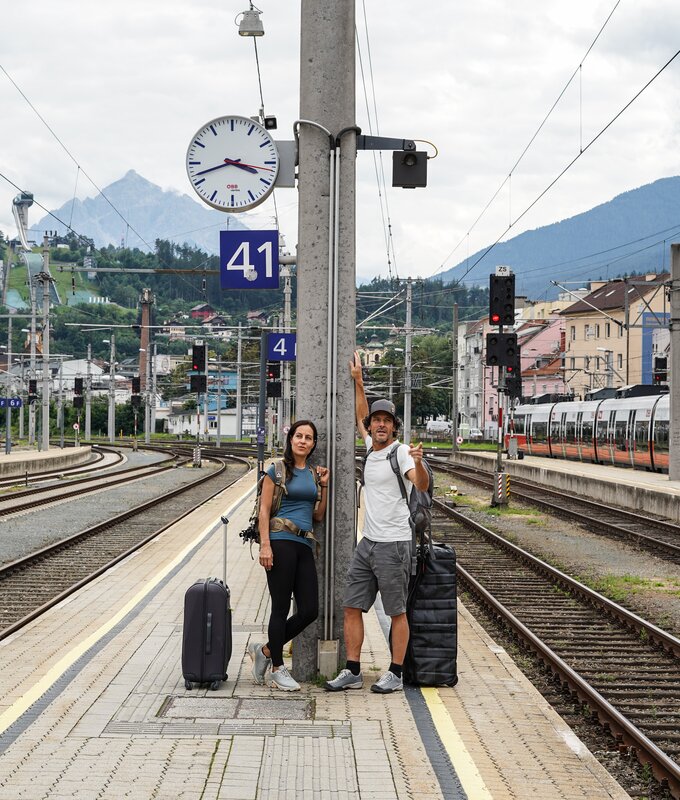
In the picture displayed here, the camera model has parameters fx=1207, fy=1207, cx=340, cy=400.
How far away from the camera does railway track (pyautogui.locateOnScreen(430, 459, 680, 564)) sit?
1984 cm

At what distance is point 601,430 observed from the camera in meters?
44.0

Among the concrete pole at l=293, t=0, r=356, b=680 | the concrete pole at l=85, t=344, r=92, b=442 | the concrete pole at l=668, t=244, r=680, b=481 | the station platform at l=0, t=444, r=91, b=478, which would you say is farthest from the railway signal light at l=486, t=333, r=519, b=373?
the concrete pole at l=85, t=344, r=92, b=442

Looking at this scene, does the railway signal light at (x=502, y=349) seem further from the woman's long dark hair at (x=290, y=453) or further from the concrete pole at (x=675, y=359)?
the woman's long dark hair at (x=290, y=453)

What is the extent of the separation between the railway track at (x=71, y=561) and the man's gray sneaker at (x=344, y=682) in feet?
12.8

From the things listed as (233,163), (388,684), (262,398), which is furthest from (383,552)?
(262,398)

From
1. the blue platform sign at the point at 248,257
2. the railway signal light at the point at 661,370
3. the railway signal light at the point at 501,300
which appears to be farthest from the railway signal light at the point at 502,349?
the railway signal light at the point at 661,370

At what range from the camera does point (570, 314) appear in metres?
95.8

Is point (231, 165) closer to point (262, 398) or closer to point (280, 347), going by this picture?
point (262, 398)

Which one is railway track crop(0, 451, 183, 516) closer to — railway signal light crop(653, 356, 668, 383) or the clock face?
the clock face

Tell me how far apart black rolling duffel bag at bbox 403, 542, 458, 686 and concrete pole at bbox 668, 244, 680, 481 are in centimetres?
2143

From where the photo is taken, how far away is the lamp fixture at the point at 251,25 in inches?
551

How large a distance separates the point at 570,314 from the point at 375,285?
169 ft

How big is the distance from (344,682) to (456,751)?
1458 millimetres

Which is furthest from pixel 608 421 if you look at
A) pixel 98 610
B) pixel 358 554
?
pixel 358 554
